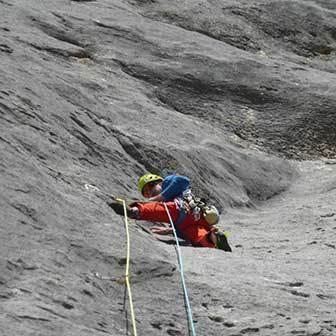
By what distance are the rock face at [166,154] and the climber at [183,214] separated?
0.39 meters

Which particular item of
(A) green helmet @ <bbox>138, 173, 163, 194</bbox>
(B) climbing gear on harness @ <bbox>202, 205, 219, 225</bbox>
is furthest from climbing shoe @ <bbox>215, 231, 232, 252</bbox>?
(A) green helmet @ <bbox>138, 173, 163, 194</bbox>

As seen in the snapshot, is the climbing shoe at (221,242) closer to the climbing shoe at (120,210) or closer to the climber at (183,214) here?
the climber at (183,214)

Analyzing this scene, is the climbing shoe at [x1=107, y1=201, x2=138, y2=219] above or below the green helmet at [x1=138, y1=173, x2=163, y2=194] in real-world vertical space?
above

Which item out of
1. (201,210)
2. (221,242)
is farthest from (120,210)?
(201,210)

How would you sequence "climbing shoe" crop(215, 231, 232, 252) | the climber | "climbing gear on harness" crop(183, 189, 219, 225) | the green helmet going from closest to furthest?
the climber → "climbing shoe" crop(215, 231, 232, 252) → "climbing gear on harness" crop(183, 189, 219, 225) → the green helmet

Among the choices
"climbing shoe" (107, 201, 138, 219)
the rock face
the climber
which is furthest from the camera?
the climber

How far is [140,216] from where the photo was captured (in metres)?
9.01

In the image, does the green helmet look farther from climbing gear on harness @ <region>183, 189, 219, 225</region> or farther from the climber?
climbing gear on harness @ <region>183, 189, 219, 225</region>

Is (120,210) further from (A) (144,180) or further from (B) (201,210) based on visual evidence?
(A) (144,180)

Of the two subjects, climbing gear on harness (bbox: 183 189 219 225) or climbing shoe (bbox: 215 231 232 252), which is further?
climbing gear on harness (bbox: 183 189 219 225)

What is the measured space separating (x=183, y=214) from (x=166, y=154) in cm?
289

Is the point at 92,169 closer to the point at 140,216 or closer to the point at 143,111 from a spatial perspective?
the point at 140,216

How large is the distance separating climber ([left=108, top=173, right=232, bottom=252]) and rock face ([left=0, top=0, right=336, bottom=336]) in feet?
1.28

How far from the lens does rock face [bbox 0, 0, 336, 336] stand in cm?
643
